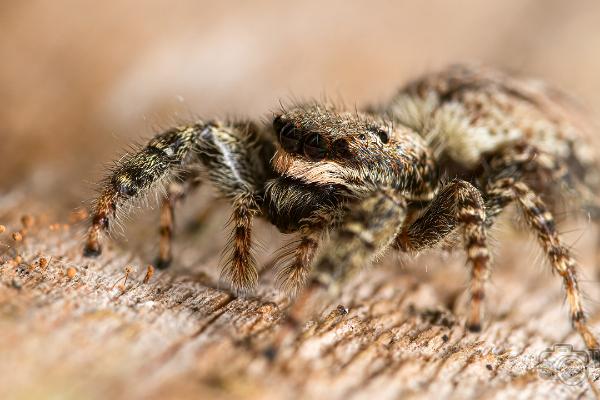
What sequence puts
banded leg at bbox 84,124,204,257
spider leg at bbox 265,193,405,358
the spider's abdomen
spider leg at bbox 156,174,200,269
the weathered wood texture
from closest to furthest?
the weathered wood texture → spider leg at bbox 265,193,405,358 → banded leg at bbox 84,124,204,257 → spider leg at bbox 156,174,200,269 → the spider's abdomen

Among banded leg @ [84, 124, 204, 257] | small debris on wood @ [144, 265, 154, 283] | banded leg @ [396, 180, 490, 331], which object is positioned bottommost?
banded leg @ [396, 180, 490, 331]

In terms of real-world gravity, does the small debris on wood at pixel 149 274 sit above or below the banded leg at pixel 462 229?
above

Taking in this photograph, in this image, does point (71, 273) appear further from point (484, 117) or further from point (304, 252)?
point (484, 117)

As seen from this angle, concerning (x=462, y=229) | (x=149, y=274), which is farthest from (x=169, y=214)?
(x=462, y=229)

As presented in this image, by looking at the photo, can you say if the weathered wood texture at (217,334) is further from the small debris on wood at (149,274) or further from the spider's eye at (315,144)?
the spider's eye at (315,144)

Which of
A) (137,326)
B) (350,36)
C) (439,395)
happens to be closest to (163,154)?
(137,326)

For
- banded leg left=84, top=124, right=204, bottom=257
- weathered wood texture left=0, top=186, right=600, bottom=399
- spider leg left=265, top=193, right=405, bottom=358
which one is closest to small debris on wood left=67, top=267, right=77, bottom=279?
weathered wood texture left=0, top=186, right=600, bottom=399

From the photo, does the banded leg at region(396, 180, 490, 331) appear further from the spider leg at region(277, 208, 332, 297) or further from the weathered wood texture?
the spider leg at region(277, 208, 332, 297)

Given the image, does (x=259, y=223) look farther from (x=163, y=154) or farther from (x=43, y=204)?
(x=43, y=204)

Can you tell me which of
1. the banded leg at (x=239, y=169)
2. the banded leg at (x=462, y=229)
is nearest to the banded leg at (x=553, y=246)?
the banded leg at (x=462, y=229)
